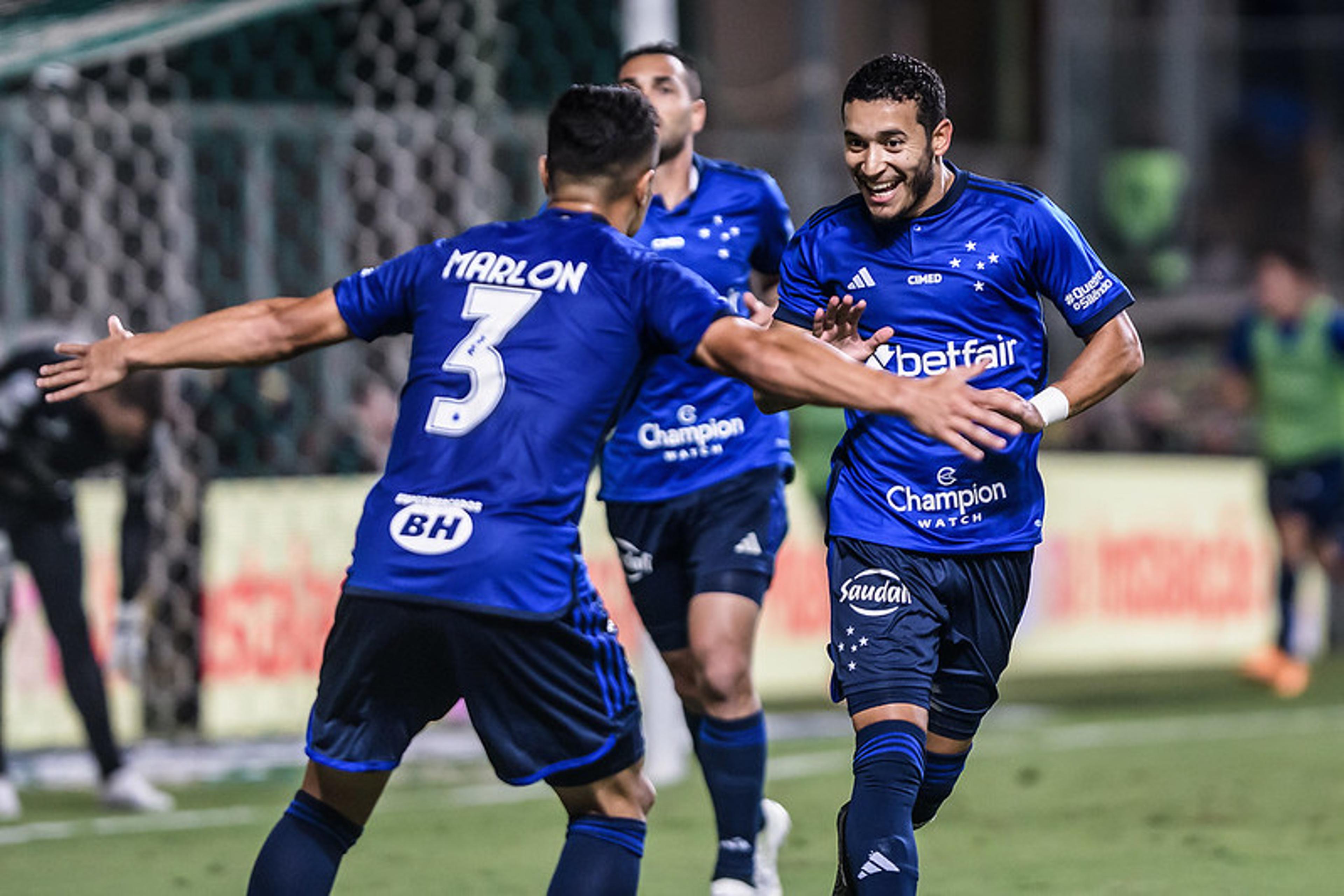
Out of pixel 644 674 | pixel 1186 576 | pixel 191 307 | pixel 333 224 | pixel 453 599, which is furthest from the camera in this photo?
pixel 1186 576

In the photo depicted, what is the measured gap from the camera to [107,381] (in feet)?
15.8

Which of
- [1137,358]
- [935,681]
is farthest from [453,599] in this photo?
[1137,358]

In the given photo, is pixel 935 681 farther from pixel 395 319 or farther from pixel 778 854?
pixel 778 854

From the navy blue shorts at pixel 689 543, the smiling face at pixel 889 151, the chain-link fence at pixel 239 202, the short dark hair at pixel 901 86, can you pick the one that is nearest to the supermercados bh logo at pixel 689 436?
the navy blue shorts at pixel 689 543

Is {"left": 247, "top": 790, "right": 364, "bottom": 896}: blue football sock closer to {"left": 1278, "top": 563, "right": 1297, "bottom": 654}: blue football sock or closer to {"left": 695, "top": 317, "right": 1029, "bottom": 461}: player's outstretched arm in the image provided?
{"left": 695, "top": 317, "right": 1029, "bottom": 461}: player's outstretched arm

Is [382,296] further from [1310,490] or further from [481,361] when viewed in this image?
[1310,490]

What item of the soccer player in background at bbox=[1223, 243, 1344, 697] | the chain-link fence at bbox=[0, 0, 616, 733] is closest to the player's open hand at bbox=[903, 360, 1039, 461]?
the chain-link fence at bbox=[0, 0, 616, 733]

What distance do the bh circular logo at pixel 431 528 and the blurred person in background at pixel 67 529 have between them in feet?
13.4

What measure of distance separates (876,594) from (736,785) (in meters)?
1.40

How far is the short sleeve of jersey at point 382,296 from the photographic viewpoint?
4.71 metres

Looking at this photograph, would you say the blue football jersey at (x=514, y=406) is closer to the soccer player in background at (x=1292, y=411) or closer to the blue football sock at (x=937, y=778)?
the blue football sock at (x=937, y=778)

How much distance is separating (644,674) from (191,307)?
354 cm

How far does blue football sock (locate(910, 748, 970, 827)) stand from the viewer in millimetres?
5453

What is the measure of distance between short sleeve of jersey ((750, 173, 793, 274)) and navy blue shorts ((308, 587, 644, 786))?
2512 mm
